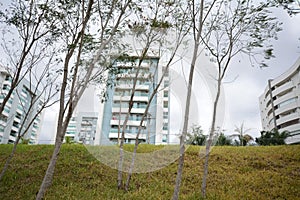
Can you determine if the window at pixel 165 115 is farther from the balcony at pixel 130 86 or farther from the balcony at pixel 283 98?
the balcony at pixel 283 98

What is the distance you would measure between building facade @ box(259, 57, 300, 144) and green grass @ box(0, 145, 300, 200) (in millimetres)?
17116

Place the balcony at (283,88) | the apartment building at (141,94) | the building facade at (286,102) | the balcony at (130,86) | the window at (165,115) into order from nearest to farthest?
the window at (165,115) < the apartment building at (141,94) < the balcony at (130,86) < the building facade at (286,102) < the balcony at (283,88)

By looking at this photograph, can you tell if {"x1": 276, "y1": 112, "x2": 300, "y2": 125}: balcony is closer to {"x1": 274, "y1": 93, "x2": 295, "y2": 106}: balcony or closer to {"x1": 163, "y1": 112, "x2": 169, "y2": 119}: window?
{"x1": 274, "y1": 93, "x2": 295, "y2": 106}: balcony

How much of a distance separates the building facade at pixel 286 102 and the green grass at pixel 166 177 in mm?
17116

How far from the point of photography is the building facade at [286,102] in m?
25.3

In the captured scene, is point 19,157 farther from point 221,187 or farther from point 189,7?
point 189,7

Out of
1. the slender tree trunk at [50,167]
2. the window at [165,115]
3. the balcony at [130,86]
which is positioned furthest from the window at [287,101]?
the slender tree trunk at [50,167]

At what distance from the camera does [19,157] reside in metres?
8.95

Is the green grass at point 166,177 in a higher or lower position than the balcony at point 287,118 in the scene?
lower

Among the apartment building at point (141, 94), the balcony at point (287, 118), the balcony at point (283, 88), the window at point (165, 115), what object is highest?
the balcony at point (283, 88)

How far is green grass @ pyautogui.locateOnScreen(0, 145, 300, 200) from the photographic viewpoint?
5969mm

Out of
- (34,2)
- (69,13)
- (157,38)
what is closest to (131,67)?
(157,38)

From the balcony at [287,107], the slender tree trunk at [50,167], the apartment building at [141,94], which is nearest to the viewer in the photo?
the slender tree trunk at [50,167]

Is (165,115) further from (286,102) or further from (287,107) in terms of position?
(286,102)
